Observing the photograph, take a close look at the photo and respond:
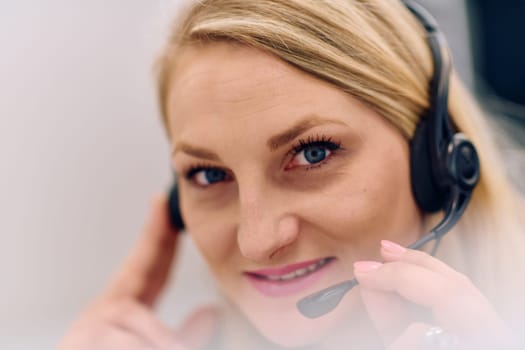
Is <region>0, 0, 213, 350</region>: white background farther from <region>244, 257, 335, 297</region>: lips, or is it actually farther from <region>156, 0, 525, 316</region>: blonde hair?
<region>244, 257, 335, 297</region>: lips

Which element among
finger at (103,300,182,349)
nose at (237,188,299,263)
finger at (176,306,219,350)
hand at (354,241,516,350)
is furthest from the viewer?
finger at (176,306,219,350)

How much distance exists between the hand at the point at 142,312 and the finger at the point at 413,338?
39 cm

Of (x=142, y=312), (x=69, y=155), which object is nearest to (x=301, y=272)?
(x=142, y=312)

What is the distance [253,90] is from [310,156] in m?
0.10

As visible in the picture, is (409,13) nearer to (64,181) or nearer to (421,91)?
(421,91)

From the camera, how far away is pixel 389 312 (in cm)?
62

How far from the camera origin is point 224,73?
688 mm

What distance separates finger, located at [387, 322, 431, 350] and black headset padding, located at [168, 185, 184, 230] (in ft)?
1.55

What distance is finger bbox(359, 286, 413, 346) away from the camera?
0.62 m

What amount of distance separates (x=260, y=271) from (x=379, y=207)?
0.57 feet

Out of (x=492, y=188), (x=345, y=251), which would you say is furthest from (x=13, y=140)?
(x=492, y=188)

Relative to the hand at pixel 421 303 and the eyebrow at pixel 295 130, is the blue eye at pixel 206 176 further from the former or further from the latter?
the hand at pixel 421 303

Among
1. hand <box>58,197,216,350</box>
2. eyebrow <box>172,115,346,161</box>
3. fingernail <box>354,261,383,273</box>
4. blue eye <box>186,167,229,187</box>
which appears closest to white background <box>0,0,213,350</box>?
hand <box>58,197,216,350</box>

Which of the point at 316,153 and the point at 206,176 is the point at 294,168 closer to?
the point at 316,153
